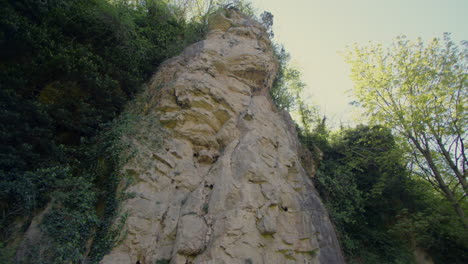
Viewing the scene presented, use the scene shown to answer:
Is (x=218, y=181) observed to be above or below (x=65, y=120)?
below

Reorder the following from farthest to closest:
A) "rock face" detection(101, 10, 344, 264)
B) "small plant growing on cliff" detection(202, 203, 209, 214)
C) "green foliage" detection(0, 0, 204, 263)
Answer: "small plant growing on cliff" detection(202, 203, 209, 214)
"rock face" detection(101, 10, 344, 264)
"green foliage" detection(0, 0, 204, 263)

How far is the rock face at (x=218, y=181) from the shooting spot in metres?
6.74

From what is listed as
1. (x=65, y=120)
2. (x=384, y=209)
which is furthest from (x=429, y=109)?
(x=65, y=120)

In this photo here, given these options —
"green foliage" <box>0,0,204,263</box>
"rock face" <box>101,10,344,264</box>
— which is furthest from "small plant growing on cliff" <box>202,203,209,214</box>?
"green foliage" <box>0,0,204,263</box>

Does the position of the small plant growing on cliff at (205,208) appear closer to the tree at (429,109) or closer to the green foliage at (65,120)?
the green foliage at (65,120)

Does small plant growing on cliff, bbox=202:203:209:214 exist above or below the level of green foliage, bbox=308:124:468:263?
below

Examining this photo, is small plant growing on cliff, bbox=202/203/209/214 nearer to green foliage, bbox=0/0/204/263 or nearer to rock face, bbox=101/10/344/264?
rock face, bbox=101/10/344/264

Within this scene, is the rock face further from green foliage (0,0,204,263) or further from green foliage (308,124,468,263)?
green foliage (308,124,468,263)

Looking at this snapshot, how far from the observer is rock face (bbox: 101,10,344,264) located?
674cm

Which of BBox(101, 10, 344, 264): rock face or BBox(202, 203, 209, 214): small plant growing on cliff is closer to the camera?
BBox(101, 10, 344, 264): rock face

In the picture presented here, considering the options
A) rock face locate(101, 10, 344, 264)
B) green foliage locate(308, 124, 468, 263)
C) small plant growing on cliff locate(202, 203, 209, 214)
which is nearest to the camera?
rock face locate(101, 10, 344, 264)

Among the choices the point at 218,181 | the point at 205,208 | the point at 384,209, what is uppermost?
the point at 384,209

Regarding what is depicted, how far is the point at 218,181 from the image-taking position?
8.14 m

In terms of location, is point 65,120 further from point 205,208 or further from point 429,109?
point 429,109
